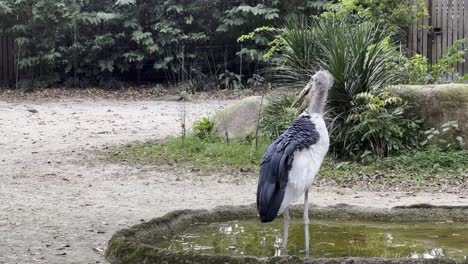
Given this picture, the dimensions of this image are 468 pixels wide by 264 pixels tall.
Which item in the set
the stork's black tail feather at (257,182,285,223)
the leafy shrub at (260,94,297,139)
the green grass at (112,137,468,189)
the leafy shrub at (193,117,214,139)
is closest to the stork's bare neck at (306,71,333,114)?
the stork's black tail feather at (257,182,285,223)

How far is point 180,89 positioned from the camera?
1916 centimetres

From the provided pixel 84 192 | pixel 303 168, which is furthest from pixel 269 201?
pixel 84 192

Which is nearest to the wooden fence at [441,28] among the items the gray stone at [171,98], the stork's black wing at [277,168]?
the gray stone at [171,98]

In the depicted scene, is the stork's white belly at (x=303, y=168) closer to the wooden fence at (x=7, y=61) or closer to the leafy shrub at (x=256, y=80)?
the leafy shrub at (x=256, y=80)

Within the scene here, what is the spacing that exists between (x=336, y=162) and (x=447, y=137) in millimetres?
1454

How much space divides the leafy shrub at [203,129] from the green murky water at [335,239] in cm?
512

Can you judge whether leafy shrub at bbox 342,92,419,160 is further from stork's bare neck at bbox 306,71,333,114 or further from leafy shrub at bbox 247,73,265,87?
leafy shrub at bbox 247,73,265,87

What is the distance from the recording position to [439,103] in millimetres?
10125

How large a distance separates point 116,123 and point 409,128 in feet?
19.4

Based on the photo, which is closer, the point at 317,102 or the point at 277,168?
the point at 277,168

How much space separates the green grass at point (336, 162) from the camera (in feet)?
29.6

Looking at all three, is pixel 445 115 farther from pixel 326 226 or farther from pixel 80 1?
pixel 80 1

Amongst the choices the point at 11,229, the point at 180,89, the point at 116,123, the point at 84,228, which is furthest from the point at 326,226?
the point at 180,89

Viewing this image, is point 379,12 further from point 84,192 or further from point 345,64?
point 84,192
